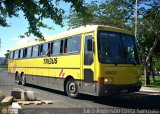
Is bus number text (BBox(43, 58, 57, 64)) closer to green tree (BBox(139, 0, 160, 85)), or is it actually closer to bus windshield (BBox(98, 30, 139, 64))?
bus windshield (BBox(98, 30, 139, 64))

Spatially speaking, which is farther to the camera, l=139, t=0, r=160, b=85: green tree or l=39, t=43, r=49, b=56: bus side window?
l=139, t=0, r=160, b=85: green tree

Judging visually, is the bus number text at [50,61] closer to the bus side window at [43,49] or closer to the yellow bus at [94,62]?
the yellow bus at [94,62]

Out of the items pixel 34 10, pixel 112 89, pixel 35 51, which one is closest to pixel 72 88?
pixel 112 89

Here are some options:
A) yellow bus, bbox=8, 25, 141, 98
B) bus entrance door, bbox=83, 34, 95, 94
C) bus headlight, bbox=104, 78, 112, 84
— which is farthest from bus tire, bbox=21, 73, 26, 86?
bus headlight, bbox=104, 78, 112, 84

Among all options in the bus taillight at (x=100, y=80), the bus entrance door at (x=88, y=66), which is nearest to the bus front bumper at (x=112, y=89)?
the bus taillight at (x=100, y=80)

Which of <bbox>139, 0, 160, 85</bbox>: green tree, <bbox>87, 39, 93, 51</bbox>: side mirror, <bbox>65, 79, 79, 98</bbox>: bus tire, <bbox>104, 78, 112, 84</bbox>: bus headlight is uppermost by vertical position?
<bbox>139, 0, 160, 85</bbox>: green tree

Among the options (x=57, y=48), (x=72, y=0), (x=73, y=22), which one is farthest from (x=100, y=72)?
(x=73, y=22)

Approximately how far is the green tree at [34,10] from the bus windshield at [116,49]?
5262 mm

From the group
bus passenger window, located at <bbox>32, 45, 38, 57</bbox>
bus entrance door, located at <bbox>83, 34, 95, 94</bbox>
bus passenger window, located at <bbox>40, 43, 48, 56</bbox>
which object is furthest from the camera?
bus passenger window, located at <bbox>32, 45, 38, 57</bbox>

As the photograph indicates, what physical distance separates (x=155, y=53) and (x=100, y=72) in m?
23.6

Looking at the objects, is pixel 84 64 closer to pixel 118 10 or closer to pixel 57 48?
pixel 57 48

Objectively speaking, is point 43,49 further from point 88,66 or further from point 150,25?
point 150,25

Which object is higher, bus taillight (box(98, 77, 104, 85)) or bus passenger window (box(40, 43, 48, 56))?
bus passenger window (box(40, 43, 48, 56))

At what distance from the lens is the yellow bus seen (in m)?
13.7
